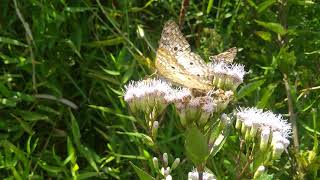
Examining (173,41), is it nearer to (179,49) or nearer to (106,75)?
(179,49)

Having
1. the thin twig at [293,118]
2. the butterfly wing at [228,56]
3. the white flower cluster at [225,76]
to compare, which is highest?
the butterfly wing at [228,56]

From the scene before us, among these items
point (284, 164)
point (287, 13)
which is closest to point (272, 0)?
point (287, 13)

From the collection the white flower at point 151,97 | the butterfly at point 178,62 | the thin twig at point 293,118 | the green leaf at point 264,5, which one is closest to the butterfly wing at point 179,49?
the butterfly at point 178,62

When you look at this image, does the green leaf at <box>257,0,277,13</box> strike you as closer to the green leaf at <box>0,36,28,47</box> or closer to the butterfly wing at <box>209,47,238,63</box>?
the butterfly wing at <box>209,47,238,63</box>

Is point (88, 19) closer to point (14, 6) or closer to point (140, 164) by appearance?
point (14, 6)

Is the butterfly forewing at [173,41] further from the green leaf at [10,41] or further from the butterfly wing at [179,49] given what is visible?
the green leaf at [10,41]

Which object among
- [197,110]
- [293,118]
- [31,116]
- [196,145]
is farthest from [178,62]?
[31,116]
